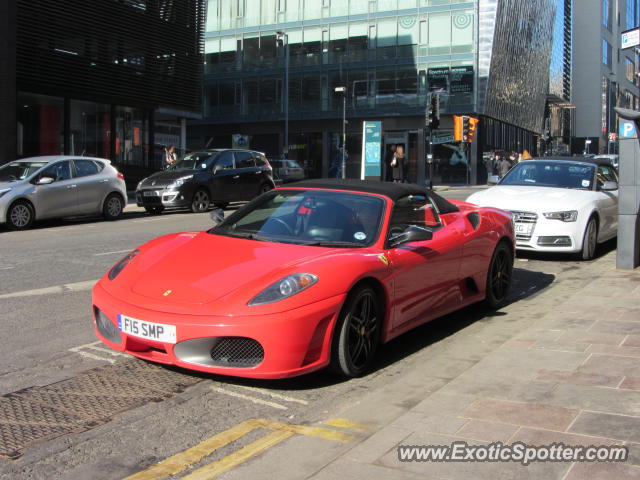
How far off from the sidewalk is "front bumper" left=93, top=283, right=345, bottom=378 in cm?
40

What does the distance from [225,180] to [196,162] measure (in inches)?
36.7

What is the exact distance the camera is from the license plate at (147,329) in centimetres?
425

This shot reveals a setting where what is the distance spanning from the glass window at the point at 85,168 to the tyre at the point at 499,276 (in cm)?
1148

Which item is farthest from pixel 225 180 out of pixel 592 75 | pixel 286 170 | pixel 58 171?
pixel 592 75

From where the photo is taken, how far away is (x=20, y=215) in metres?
14.5

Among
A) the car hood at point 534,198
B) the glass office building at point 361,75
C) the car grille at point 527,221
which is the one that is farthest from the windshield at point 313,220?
the glass office building at point 361,75

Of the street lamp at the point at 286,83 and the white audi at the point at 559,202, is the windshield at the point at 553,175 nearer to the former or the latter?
the white audi at the point at 559,202

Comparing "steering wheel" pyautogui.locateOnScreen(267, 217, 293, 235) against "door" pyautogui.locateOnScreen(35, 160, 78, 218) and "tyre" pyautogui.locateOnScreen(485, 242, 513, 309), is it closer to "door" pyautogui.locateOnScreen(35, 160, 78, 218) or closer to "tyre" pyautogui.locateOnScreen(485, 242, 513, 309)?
"tyre" pyautogui.locateOnScreen(485, 242, 513, 309)

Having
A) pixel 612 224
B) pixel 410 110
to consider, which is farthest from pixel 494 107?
pixel 612 224

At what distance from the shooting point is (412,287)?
530 cm

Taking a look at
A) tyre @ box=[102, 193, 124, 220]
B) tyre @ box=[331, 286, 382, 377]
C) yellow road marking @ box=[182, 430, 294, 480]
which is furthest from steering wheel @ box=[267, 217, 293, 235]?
tyre @ box=[102, 193, 124, 220]

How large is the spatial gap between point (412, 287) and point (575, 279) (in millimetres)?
4298

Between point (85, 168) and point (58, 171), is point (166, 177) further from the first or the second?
point (58, 171)

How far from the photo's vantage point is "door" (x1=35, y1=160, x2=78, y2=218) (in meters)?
14.9
